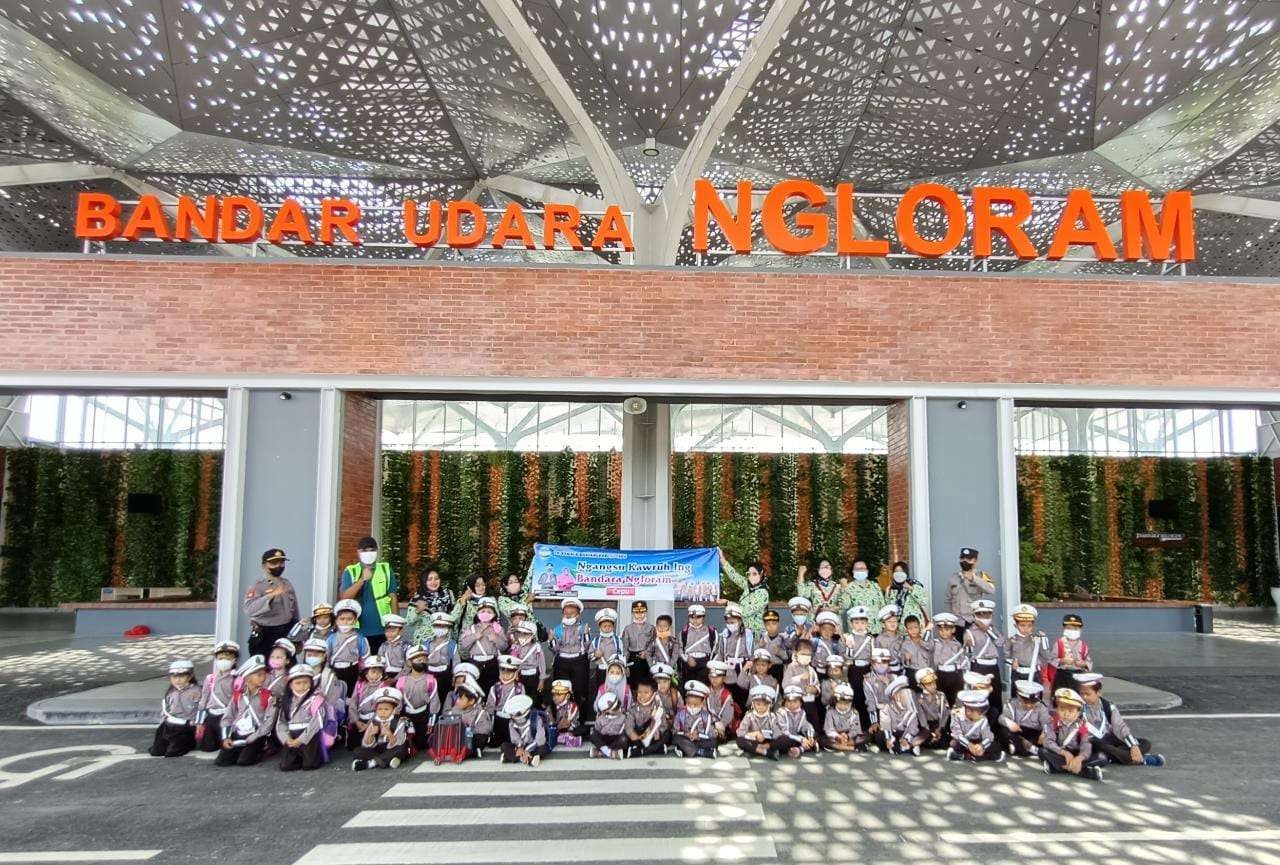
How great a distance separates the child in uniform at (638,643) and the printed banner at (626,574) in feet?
2.85

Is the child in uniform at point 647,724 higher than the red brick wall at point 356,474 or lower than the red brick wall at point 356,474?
lower

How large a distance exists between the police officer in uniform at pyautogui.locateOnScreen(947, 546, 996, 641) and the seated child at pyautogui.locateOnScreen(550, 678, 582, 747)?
4656mm

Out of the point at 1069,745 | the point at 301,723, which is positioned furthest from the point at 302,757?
the point at 1069,745

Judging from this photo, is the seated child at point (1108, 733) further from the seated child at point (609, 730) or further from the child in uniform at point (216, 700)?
the child in uniform at point (216, 700)

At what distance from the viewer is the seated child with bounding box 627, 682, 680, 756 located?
7500mm

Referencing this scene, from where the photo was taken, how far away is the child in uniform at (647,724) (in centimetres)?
750

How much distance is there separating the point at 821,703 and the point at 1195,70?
17262mm

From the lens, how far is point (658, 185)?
76.8 feet

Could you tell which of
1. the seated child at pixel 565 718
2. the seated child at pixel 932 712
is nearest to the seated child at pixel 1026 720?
the seated child at pixel 932 712

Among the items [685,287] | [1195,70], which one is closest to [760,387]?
[685,287]

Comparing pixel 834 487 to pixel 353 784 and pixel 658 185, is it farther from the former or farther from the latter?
pixel 353 784

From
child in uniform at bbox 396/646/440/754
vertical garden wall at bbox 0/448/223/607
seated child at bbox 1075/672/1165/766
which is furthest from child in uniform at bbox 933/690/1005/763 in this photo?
vertical garden wall at bbox 0/448/223/607

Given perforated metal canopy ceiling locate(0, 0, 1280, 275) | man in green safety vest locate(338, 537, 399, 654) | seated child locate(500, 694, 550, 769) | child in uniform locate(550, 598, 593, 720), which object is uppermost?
perforated metal canopy ceiling locate(0, 0, 1280, 275)

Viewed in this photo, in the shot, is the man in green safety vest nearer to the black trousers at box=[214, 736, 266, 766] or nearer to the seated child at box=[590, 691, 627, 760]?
the black trousers at box=[214, 736, 266, 766]
